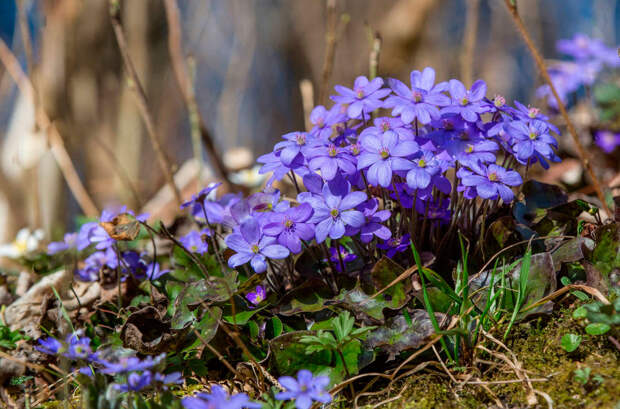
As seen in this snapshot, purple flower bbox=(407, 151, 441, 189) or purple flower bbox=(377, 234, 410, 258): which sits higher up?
purple flower bbox=(407, 151, 441, 189)

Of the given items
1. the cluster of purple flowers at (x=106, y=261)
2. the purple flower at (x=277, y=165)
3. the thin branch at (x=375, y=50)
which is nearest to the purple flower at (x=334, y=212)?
the purple flower at (x=277, y=165)

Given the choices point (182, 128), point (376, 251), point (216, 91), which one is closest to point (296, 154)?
point (376, 251)

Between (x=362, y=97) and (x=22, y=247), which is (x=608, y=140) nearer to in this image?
(x=362, y=97)

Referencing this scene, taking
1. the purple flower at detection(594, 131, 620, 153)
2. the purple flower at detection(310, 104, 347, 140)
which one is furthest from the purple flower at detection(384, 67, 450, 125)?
the purple flower at detection(594, 131, 620, 153)

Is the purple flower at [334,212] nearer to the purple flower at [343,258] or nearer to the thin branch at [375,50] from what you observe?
the purple flower at [343,258]

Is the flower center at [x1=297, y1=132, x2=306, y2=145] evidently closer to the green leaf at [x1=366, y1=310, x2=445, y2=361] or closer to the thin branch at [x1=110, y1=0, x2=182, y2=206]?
the green leaf at [x1=366, y1=310, x2=445, y2=361]

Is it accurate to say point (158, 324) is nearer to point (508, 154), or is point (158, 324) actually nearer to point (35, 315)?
point (35, 315)
